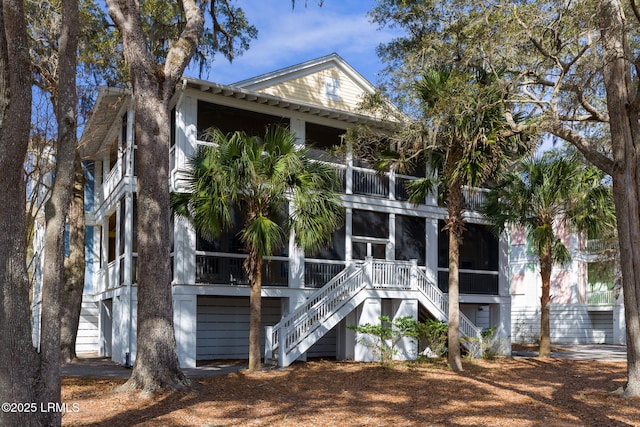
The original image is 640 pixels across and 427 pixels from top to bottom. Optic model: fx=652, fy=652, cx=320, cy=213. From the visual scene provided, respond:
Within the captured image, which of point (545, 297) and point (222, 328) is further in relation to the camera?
point (545, 297)

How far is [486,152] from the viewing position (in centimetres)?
1559

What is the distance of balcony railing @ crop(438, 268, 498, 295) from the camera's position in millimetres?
22469

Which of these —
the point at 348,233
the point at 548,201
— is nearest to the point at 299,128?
the point at 348,233

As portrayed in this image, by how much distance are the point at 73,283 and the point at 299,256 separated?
6521 mm

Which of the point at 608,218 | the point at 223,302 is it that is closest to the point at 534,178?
the point at 608,218

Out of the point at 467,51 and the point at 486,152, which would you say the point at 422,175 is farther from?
the point at 467,51

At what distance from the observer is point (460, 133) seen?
15344mm

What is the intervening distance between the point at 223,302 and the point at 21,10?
13.7m

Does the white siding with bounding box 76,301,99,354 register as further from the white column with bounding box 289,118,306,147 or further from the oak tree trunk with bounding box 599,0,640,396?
the oak tree trunk with bounding box 599,0,640,396

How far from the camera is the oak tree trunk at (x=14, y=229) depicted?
7074mm

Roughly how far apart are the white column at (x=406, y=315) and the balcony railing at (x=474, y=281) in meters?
3.38

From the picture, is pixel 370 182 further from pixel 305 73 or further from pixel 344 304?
pixel 344 304

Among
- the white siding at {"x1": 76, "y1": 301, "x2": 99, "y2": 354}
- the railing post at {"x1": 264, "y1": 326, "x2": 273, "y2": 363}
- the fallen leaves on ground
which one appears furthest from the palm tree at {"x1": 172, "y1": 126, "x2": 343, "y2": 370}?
the white siding at {"x1": 76, "y1": 301, "x2": 99, "y2": 354}

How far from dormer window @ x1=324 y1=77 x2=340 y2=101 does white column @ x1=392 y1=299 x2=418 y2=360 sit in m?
7.09
